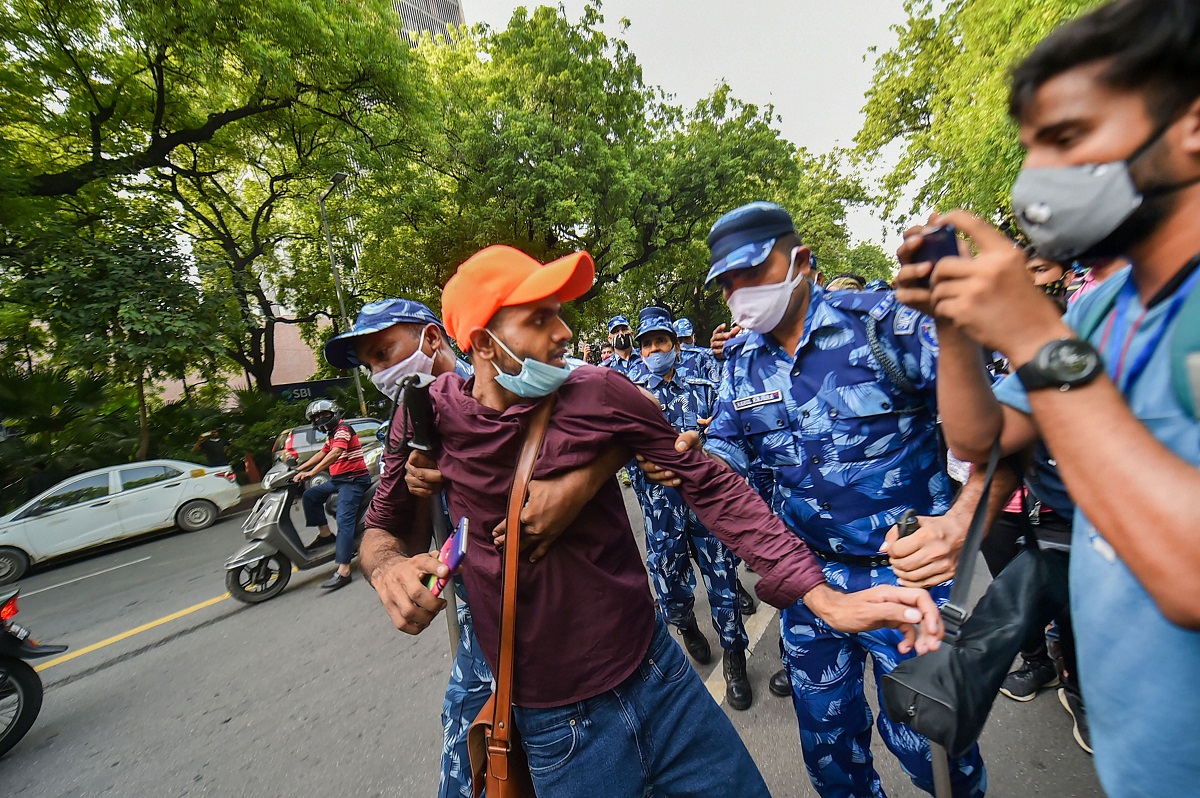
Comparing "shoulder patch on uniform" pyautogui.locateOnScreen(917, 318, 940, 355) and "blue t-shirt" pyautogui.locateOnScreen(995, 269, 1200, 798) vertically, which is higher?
"shoulder patch on uniform" pyautogui.locateOnScreen(917, 318, 940, 355)

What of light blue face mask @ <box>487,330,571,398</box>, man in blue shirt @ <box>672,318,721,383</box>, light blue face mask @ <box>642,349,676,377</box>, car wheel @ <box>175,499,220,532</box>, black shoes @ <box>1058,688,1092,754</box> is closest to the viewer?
light blue face mask @ <box>487,330,571,398</box>

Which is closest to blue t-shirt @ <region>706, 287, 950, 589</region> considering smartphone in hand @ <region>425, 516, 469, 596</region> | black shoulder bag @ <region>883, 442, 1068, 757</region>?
black shoulder bag @ <region>883, 442, 1068, 757</region>

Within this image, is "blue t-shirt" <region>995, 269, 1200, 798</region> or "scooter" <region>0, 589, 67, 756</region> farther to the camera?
"scooter" <region>0, 589, 67, 756</region>

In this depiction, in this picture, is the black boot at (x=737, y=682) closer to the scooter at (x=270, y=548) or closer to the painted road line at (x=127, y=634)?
the scooter at (x=270, y=548)

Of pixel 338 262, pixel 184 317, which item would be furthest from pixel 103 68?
pixel 338 262

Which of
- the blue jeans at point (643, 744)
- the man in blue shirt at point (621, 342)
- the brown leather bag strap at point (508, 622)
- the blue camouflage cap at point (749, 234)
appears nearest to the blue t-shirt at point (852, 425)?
the blue camouflage cap at point (749, 234)

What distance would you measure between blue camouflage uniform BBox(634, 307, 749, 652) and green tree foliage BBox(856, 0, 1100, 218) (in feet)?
7.35

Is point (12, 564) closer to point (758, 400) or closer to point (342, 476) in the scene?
point (342, 476)

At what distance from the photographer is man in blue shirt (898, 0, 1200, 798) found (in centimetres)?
66

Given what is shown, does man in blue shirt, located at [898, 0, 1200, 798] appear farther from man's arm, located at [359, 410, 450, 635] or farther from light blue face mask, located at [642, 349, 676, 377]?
light blue face mask, located at [642, 349, 676, 377]

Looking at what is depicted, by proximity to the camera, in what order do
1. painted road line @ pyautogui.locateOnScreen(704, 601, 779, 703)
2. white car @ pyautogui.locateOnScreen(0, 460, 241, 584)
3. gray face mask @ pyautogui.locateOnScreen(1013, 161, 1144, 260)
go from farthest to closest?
white car @ pyautogui.locateOnScreen(0, 460, 241, 584) < painted road line @ pyautogui.locateOnScreen(704, 601, 779, 703) < gray face mask @ pyautogui.locateOnScreen(1013, 161, 1144, 260)

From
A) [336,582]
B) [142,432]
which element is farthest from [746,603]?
[142,432]

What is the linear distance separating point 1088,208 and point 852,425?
1.09 metres

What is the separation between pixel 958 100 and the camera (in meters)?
10.8
